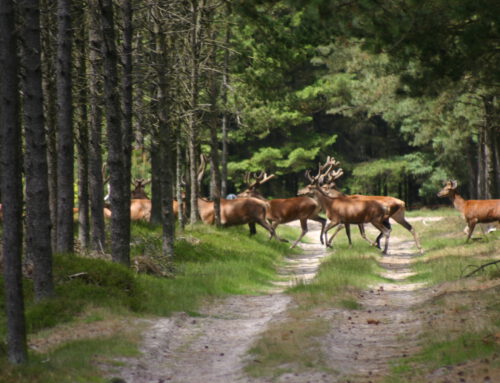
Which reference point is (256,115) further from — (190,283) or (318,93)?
(190,283)

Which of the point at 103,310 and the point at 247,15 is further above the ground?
the point at 247,15

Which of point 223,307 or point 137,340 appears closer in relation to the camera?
point 137,340

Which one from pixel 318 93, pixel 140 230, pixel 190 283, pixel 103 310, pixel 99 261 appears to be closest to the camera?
pixel 103 310

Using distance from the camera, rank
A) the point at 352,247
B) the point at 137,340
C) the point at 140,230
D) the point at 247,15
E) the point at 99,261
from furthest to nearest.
Result: the point at 352,247 → the point at 140,230 → the point at 99,261 → the point at 247,15 → the point at 137,340

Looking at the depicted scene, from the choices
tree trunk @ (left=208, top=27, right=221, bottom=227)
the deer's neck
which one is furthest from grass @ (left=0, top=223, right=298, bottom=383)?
the deer's neck

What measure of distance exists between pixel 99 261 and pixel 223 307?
213 centimetres

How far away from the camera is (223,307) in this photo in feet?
43.1

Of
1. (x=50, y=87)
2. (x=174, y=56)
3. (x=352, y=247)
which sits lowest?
(x=352, y=247)

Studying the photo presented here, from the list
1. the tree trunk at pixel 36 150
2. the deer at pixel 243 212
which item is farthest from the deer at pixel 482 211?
the tree trunk at pixel 36 150

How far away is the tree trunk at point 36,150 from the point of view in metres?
9.69

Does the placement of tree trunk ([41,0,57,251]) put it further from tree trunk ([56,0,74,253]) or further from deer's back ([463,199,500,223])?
deer's back ([463,199,500,223])

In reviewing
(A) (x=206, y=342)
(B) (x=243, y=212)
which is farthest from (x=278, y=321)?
(B) (x=243, y=212)

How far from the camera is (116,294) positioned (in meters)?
11.7

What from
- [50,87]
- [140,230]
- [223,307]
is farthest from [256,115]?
[223,307]
